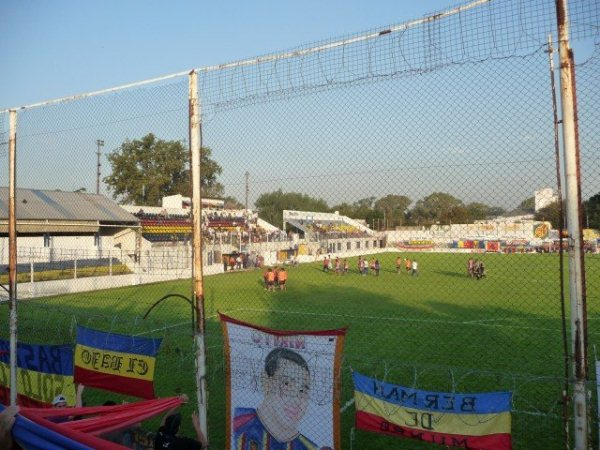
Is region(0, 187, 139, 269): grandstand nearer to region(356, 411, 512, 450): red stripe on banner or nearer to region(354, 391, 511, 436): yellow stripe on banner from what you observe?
region(356, 411, 512, 450): red stripe on banner

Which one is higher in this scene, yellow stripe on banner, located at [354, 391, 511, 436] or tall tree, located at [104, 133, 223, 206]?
tall tree, located at [104, 133, 223, 206]

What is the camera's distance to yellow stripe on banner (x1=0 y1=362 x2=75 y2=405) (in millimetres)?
6789

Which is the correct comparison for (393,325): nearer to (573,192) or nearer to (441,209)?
(441,209)

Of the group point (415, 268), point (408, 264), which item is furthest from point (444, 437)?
point (408, 264)

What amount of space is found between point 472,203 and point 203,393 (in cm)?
317

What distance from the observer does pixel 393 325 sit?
51.4 feet

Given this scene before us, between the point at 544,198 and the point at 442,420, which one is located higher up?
the point at 544,198

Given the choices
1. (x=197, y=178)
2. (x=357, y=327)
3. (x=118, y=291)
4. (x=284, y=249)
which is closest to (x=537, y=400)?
(x=197, y=178)

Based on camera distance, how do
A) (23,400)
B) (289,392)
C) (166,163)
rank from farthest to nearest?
(166,163)
(23,400)
(289,392)

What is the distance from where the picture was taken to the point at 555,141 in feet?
13.5

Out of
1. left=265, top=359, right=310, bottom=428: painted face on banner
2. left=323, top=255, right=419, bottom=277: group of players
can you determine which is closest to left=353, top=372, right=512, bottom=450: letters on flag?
left=265, top=359, right=310, bottom=428: painted face on banner

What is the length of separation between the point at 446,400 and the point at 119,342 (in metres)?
3.97

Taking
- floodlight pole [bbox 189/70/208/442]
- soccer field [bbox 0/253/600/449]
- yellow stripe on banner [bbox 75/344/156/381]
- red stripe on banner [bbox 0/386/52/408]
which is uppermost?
floodlight pole [bbox 189/70/208/442]

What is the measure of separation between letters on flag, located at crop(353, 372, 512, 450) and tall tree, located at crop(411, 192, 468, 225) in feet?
5.17
